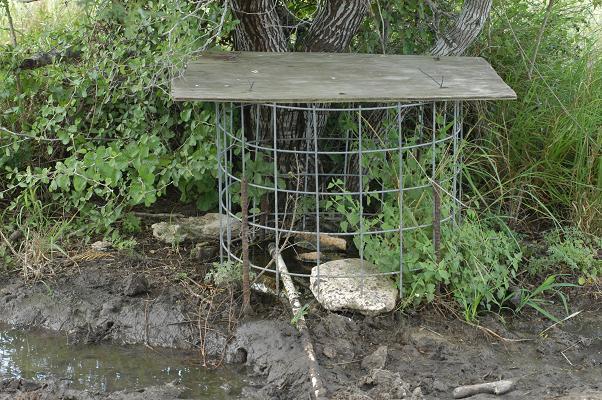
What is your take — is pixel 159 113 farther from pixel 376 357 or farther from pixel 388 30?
pixel 376 357

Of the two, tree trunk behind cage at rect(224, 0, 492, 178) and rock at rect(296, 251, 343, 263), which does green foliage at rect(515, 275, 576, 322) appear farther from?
tree trunk behind cage at rect(224, 0, 492, 178)

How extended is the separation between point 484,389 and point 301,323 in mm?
1153

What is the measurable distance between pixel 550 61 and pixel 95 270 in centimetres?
378

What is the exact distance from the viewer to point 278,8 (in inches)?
285

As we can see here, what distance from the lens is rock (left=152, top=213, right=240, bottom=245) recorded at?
695 cm

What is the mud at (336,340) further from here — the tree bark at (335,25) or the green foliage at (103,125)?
the tree bark at (335,25)

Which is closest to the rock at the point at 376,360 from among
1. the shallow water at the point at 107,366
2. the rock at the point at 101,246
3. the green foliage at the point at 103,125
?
the shallow water at the point at 107,366

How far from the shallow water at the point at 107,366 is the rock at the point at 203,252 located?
1021 millimetres

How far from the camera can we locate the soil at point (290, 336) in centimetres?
526

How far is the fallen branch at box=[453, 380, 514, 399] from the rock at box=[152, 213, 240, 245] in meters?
2.37

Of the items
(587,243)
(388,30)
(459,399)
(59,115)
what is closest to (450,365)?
(459,399)

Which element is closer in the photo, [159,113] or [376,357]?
[376,357]

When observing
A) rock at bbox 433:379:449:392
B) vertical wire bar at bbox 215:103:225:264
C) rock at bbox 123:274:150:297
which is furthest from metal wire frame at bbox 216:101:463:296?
rock at bbox 433:379:449:392

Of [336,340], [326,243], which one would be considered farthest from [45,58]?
[336,340]
